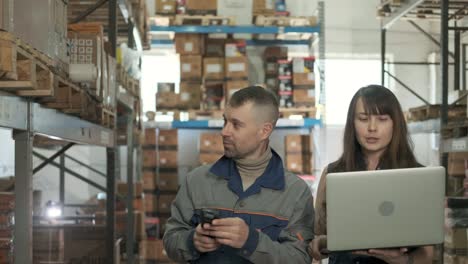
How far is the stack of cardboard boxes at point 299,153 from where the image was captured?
1058cm

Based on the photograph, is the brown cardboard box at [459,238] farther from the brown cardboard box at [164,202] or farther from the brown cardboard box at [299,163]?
the brown cardboard box at [164,202]

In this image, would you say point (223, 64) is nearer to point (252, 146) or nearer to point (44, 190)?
point (44, 190)

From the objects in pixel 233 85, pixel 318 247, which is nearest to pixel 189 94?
pixel 233 85

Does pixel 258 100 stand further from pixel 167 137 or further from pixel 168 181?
pixel 168 181

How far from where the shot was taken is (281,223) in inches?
103

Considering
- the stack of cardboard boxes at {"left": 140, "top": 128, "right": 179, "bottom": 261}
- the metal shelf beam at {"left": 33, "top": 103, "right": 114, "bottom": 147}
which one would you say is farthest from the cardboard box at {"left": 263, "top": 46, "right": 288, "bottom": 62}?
the metal shelf beam at {"left": 33, "top": 103, "right": 114, "bottom": 147}

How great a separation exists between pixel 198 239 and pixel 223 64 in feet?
27.0

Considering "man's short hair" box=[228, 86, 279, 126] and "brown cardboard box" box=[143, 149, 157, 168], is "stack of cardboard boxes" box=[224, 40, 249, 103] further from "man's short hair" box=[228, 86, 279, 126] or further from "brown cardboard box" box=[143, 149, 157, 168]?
"man's short hair" box=[228, 86, 279, 126]

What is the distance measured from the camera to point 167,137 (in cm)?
1061

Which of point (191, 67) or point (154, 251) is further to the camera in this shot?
point (191, 67)

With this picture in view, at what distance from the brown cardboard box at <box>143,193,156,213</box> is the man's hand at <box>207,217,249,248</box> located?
832 centimetres

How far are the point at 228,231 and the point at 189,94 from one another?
8325 mm

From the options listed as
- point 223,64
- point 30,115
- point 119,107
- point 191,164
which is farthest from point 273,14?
point 30,115

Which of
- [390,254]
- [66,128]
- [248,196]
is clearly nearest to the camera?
[390,254]
